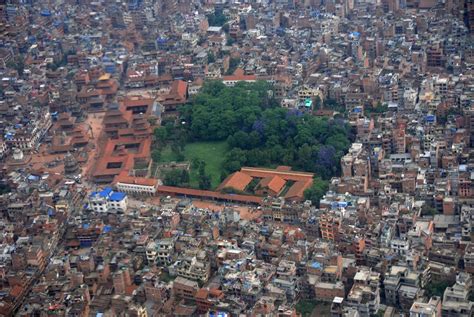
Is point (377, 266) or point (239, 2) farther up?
point (239, 2)

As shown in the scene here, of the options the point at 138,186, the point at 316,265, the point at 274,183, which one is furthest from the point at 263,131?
the point at 316,265

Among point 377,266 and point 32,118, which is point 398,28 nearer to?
point 32,118

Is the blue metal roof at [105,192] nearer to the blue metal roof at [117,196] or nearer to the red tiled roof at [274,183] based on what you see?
the blue metal roof at [117,196]

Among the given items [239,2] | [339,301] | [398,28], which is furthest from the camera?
[239,2]

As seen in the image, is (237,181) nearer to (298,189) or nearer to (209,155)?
(298,189)

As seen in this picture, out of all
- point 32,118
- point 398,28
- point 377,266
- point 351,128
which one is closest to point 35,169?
point 32,118

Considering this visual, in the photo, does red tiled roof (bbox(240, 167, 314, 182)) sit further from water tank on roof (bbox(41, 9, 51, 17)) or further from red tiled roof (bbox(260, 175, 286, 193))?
water tank on roof (bbox(41, 9, 51, 17))
